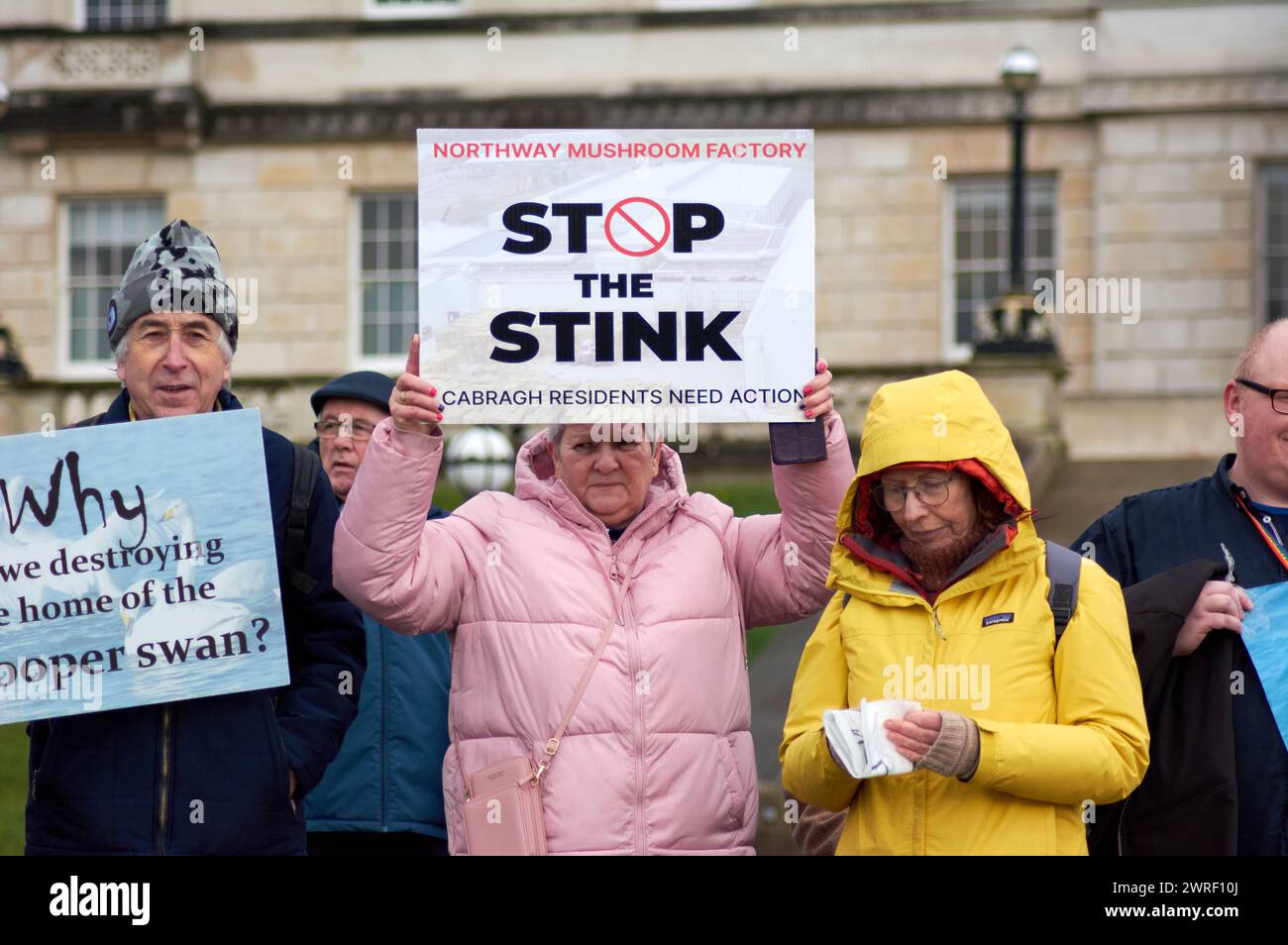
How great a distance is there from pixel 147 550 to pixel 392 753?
1.28 metres

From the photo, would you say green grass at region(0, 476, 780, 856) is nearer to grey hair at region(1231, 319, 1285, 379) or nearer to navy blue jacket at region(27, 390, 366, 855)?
navy blue jacket at region(27, 390, 366, 855)

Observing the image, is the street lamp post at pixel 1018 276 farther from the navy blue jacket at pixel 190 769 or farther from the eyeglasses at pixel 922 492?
the navy blue jacket at pixel 190 769

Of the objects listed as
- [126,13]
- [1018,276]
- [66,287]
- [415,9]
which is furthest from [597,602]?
[126,13]

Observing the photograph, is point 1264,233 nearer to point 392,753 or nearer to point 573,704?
point 392,753

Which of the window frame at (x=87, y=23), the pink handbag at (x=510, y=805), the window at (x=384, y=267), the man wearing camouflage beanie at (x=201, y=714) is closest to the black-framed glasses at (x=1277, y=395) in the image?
the pink handbag at (x=510, y=805)

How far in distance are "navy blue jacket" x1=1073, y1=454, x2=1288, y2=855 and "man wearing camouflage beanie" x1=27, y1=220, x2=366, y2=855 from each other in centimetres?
195

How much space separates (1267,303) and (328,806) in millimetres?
19805

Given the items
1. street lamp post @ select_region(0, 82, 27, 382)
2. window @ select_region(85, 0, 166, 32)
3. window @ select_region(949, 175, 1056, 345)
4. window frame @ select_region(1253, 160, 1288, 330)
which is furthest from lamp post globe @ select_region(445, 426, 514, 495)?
window @ select_region(85, 0, 166, 32)

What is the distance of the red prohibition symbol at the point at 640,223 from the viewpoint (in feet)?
14.9

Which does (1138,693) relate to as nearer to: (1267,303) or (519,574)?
(519,574)

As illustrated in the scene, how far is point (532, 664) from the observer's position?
174 inches

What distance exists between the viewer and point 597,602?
14.7 ft

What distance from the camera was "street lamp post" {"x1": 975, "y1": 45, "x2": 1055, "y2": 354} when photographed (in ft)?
57.6
